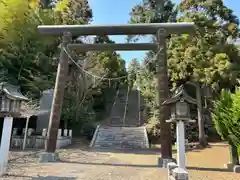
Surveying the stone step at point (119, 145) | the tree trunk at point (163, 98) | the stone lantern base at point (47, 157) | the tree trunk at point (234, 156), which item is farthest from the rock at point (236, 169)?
the stone step at point (119, 145)

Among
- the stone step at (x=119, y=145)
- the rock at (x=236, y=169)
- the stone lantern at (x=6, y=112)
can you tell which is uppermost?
the stone lantern at (x=6, y=112)

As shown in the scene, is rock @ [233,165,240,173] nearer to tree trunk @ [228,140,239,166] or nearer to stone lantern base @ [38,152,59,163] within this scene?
tree trunk @ [228,140,239,166]

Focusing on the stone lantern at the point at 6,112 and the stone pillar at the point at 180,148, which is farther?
the stone pillar at the point at 180,148

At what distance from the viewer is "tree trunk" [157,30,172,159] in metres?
8.00

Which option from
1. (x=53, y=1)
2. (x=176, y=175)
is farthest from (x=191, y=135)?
(x=53, y=1)

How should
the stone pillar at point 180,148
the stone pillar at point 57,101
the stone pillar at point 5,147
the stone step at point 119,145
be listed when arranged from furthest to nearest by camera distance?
the stone step at point 119,145 < the stone pillar at point 57,101 < the stone pillar at point 180,148 < the stone pillar at point 5,147

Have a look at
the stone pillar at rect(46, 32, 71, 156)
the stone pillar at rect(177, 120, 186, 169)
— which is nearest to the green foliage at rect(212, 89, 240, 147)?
the stone pillar at rect(177, 120, 186, 169)

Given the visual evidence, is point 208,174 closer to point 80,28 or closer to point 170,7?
point 80,28

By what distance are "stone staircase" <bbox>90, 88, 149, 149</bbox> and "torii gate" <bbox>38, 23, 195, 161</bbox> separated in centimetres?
618

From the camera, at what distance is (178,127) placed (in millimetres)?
6727

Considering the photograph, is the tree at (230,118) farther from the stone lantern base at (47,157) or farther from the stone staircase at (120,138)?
the stone staircase at (120,138)

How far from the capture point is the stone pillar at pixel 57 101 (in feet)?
27.7

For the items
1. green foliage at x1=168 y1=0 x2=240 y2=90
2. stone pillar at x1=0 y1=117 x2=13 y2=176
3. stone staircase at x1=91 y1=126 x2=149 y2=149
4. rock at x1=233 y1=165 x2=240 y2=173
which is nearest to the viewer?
stone pillar at x1=0 y1=117 x2=13 y2=176

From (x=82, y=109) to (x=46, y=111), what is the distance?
279cm
